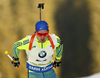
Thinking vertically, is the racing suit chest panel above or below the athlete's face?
below

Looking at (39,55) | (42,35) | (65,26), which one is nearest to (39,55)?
(39,55)

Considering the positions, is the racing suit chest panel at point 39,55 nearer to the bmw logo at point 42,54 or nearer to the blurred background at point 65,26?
the bmw logo at point 42,54

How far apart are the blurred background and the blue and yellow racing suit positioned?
20.2 inches

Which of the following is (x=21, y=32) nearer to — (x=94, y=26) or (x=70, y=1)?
(x=70, y=1)

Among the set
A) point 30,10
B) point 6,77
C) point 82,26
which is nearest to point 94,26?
point 82,26

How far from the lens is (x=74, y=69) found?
9.09 feet

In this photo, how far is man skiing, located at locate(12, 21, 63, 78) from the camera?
1809 millimetres

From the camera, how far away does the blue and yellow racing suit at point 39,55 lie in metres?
1.92

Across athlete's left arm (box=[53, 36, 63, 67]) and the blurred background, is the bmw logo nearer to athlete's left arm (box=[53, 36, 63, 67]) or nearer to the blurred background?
athlete's left arm (box=[53, 36, 63, 67])

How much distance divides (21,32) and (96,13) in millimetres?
1098

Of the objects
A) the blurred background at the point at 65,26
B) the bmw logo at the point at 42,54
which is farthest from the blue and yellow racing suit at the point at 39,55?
the blurred background at the point at 65,26

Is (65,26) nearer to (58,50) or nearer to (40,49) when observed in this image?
(58,50)

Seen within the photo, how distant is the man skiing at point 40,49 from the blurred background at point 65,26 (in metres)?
0.53

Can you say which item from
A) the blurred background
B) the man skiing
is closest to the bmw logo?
the man skiing
